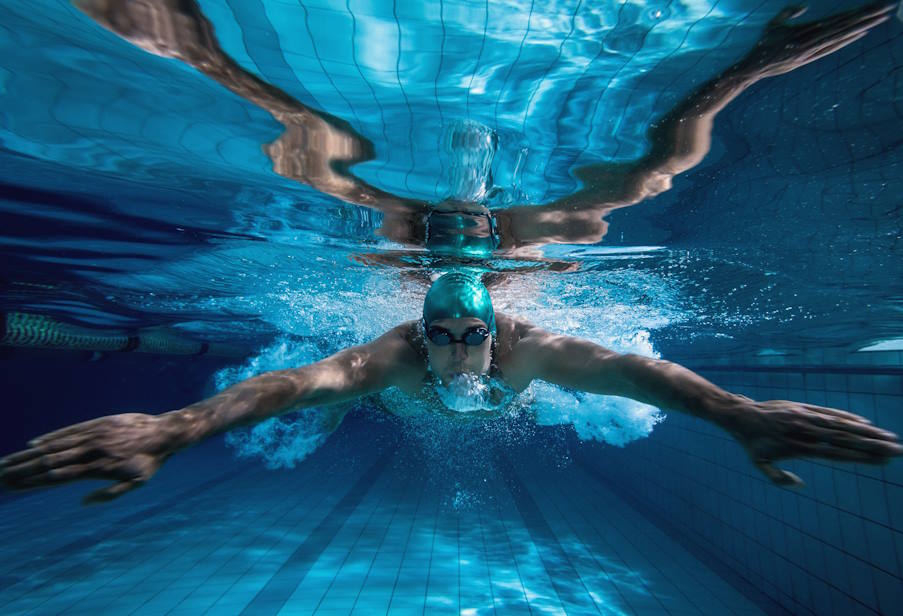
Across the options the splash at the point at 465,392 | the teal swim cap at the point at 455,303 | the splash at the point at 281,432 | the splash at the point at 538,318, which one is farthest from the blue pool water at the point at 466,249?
the splash at the point at 281,432

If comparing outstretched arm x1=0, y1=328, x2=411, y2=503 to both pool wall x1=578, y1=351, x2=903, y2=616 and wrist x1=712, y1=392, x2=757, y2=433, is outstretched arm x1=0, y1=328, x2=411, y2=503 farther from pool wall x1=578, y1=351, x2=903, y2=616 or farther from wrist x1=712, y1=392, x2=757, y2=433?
pool wall x1=578, y1=351, x2=903, y2=616

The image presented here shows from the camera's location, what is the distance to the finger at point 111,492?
5.23 ft

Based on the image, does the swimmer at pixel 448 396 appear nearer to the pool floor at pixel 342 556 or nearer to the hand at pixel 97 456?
the hand at pixel 97 456

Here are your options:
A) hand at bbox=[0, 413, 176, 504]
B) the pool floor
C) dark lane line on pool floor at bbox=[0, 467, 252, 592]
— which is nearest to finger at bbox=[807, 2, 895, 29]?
hand at bbox=[0, 413, 176, 504]

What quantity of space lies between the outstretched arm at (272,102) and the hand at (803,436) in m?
3.27

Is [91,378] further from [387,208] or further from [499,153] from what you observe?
[499,153]

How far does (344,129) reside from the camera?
3684mm

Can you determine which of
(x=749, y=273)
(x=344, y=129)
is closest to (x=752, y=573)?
(x=749, y=273)

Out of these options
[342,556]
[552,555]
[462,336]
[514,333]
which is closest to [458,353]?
[462,336]

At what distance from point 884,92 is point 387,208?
13.5 feet

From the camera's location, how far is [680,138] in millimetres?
3672

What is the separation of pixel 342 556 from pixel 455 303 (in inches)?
249

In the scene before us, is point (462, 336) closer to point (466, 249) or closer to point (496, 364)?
point (496, 364)

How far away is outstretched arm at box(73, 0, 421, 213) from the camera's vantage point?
2.58 meters
